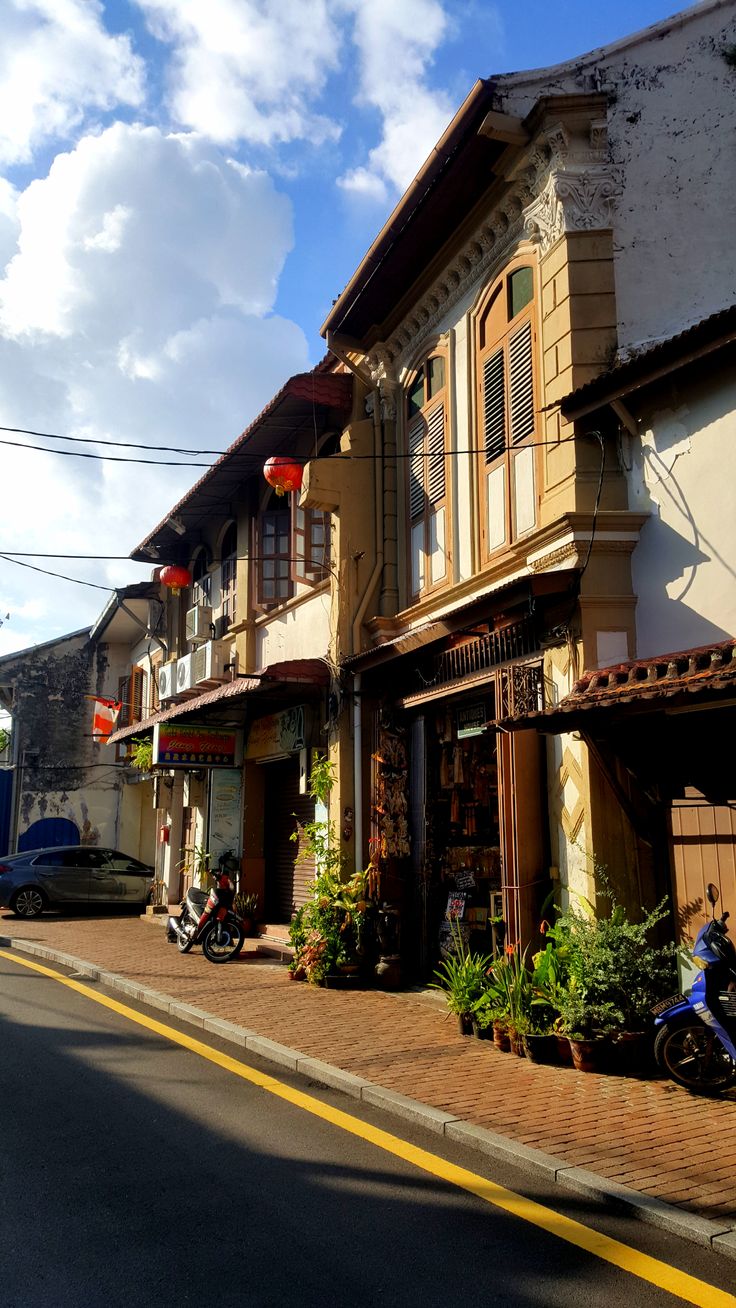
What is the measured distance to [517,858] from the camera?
8.84m

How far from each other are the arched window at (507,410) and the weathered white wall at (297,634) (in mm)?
3912

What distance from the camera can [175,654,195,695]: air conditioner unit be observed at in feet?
59.7

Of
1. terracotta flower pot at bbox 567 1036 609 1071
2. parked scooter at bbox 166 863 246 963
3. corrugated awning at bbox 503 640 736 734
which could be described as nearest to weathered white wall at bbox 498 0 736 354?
corrugated awning at bbox 503 640 736 734

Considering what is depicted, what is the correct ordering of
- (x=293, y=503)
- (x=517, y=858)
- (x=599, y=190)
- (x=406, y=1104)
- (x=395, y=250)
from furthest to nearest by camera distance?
(x=293, y=503) → (x=395, y=250) → (x=599, y=190) → (x=517, y=858) → (x=406, y=1104)

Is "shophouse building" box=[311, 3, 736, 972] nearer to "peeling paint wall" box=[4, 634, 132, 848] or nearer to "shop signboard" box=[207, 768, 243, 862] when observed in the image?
"shop signboard" box=[207, 768, 243, 862]

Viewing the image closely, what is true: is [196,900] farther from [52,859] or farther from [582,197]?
[582,197]

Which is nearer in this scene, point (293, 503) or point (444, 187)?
point (444, 187)

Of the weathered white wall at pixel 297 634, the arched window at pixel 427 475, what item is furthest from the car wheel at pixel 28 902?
the arched window at pixel 427 475

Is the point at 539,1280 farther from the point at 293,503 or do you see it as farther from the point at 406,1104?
the point at 293,503

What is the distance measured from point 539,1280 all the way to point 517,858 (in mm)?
4952

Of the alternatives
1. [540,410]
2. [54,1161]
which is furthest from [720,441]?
[54,1161]

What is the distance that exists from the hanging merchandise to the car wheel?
11.1m

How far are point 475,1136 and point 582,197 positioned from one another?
8.14 m

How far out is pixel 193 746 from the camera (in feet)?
54.8
